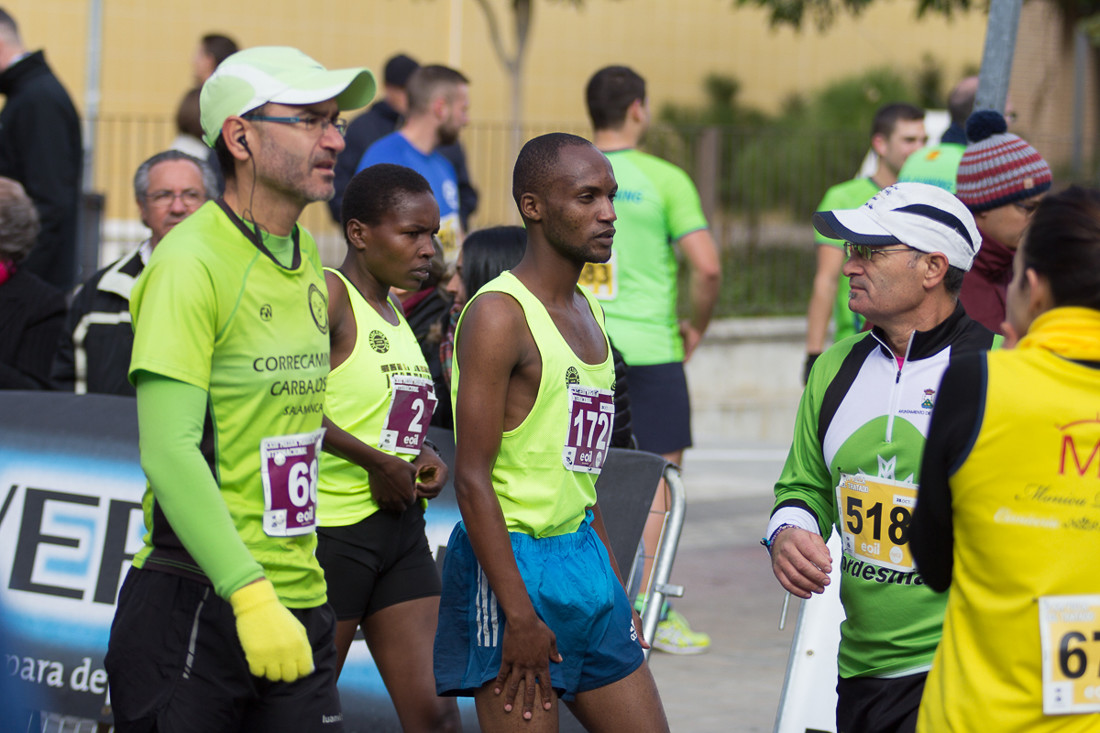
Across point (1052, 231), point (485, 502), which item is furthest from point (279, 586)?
point (1052, 231)

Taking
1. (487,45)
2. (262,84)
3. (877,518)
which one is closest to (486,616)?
(877,518)

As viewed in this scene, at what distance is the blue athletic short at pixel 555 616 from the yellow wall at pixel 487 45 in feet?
35.1

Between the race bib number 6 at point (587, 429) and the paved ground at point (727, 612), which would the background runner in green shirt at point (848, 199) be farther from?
the race bib number 6 at point (587, 429)

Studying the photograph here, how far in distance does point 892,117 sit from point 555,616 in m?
5.25

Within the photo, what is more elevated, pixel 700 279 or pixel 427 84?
pixel 427 84

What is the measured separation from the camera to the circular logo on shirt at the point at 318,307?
3176 millimetres

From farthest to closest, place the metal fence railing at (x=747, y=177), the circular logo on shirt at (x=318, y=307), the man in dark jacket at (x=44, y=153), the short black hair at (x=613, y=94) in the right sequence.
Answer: the metal fence railing at (x=747, y=177)
the man in dark jacket at (x=44, y=153)
the short black hair at (x=613, y=94)
the circular logo on shirt at (x=318, y=307)

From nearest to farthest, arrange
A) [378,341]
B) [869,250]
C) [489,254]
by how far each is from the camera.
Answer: [869,250] → [378,341] → [489,254]

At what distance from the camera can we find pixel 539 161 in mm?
3555

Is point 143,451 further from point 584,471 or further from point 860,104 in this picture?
point 860,104

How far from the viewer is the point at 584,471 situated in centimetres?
355

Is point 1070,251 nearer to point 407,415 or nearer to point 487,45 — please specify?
point 407,415

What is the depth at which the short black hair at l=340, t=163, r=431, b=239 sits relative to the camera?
4.41 m

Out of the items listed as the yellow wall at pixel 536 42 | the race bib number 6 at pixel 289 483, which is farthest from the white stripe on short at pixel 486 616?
the yellow wall at pixel 536 42
